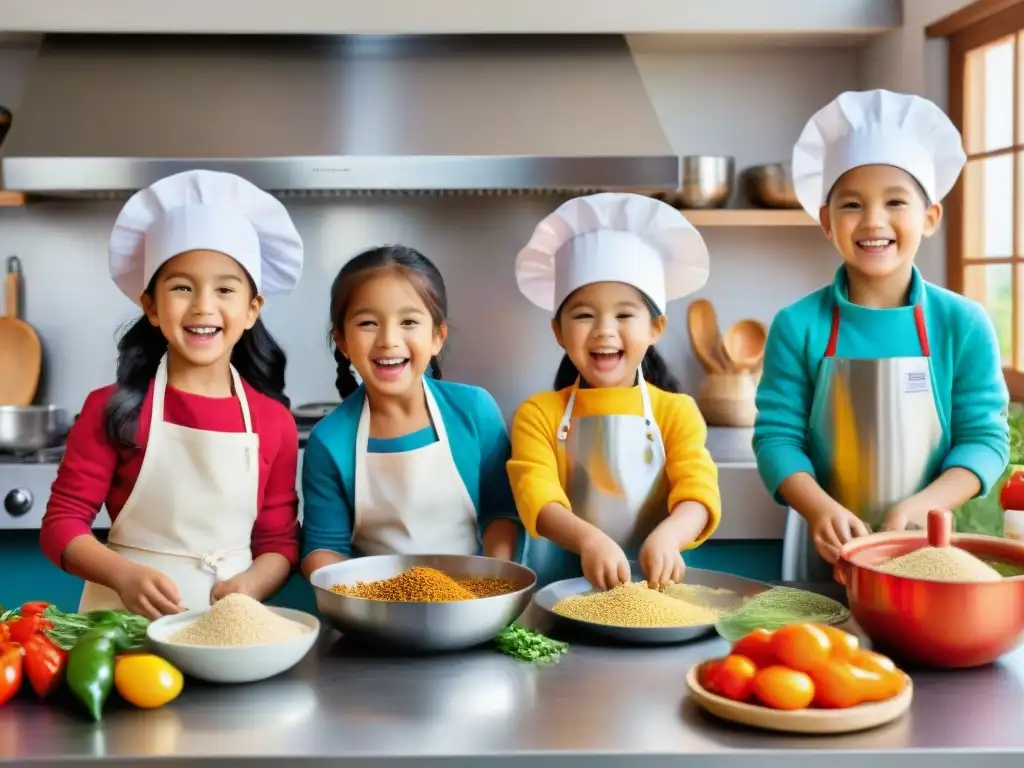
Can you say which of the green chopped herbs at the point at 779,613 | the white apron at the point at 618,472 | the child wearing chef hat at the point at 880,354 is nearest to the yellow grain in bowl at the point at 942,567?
the green chopped herbs at the point at 779,613

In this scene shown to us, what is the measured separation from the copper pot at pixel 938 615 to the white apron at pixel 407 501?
25.0 inches

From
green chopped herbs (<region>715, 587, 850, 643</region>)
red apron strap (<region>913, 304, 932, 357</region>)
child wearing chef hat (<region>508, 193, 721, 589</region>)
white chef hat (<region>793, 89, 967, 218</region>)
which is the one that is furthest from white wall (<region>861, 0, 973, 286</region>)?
green chopped herbs (<region>715, 587, 850, 643</region>)

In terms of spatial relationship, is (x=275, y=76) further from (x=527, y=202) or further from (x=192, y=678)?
(x=192, y=678)

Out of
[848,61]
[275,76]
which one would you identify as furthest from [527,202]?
[848,61]

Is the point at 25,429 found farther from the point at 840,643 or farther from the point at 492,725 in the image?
the point at 840,643

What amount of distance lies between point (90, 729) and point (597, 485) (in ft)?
2.79

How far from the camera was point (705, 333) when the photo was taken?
333 cm

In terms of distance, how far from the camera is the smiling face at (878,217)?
1567mm

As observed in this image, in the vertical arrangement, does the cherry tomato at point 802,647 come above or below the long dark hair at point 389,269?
below

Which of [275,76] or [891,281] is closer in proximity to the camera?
[891,281]

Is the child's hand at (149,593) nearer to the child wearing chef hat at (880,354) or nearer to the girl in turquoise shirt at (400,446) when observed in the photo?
the girl in turquoise shirt at (400,446)

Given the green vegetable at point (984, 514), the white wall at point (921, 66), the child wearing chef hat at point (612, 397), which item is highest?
the white wall at point (921, 66)

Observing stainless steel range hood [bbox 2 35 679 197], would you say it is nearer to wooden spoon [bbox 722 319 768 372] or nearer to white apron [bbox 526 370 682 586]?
wooden spoon [bbox 722 319 768 372]

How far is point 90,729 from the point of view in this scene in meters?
1.00
